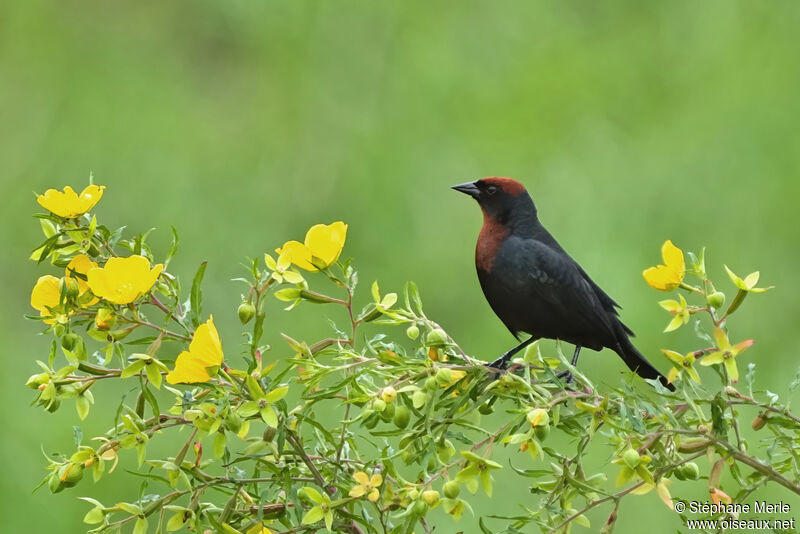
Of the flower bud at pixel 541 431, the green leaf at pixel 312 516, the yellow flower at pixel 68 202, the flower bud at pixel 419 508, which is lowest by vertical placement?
the green leaf at pixel 312 516

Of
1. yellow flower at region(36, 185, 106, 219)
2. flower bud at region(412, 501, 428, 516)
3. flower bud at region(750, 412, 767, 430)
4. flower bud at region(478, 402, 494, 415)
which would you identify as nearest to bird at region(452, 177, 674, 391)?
flower bud at region(478, 402, 494, 415)

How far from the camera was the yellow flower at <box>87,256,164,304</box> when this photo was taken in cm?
123

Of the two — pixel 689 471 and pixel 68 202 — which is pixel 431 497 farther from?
pixel 68 202

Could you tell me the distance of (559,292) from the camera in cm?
208

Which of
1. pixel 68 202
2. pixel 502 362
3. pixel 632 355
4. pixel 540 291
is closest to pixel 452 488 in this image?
pixel 68 202

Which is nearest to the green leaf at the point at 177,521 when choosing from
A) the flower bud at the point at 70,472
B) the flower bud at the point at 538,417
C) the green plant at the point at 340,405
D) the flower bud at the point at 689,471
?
the green plant at the point at 340,405

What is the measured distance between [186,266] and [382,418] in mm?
3514

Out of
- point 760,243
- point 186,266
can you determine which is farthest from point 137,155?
point 760,243

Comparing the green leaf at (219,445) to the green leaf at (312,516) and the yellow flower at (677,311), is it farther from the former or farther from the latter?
the yellow flower at (677,311)

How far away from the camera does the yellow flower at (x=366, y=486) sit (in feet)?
3.97

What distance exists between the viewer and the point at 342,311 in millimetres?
4262

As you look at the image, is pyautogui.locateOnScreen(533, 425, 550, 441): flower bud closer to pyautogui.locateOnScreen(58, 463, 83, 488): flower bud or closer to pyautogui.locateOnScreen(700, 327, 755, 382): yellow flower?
pyautogui.locateOnScreen(700, 327, 755, 382): yellow flower

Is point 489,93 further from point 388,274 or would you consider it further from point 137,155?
point 137,155

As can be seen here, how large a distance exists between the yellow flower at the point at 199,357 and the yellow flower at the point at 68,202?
10.2 inches
